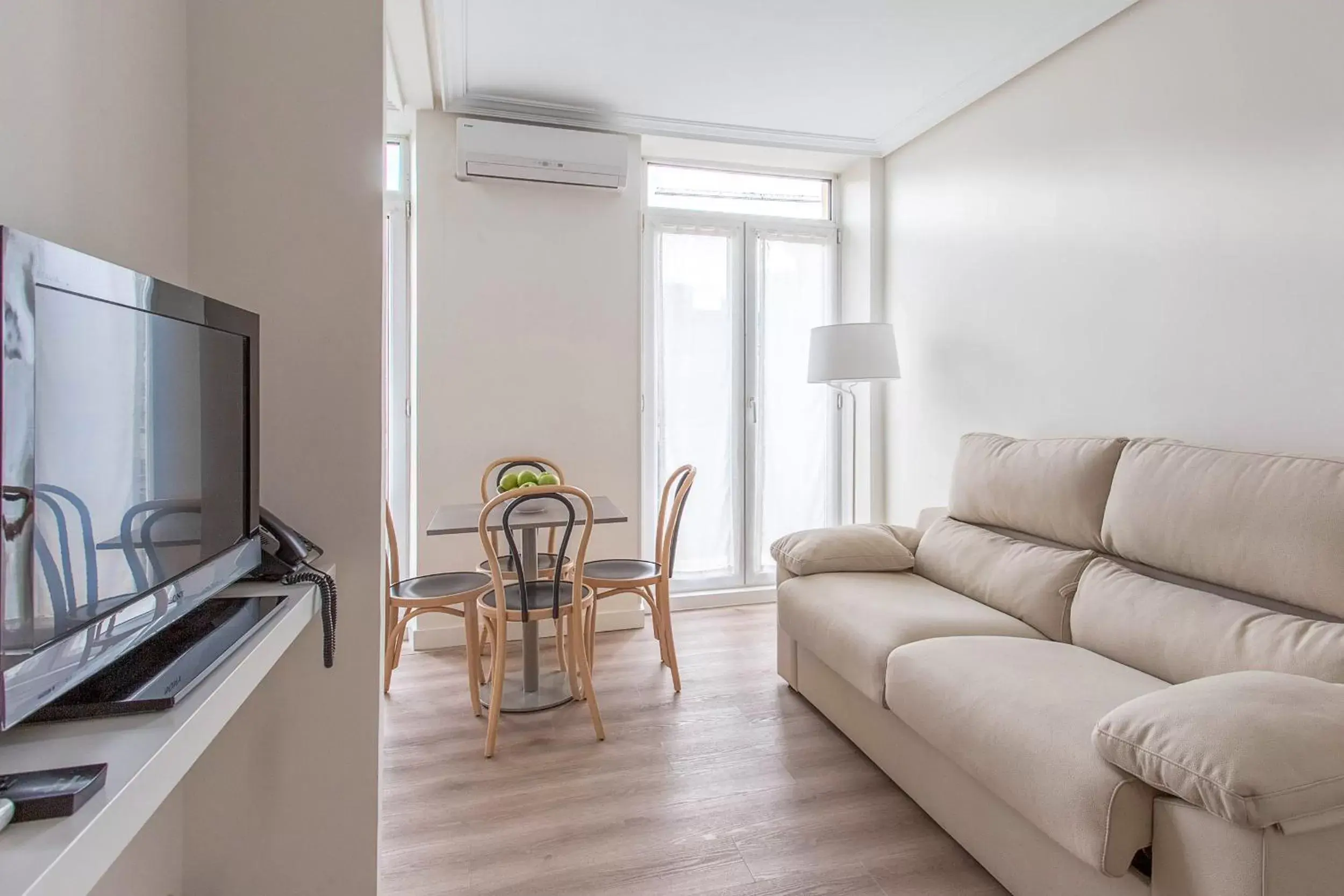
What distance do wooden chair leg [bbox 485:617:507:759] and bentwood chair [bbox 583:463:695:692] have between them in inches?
19.9

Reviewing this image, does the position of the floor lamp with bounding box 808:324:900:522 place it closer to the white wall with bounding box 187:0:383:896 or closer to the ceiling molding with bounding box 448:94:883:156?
the ceiling molding with bounding box 448:94:883:156

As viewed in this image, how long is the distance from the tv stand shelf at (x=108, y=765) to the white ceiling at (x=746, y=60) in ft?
8.82

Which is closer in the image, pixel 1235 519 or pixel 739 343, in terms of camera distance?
pixel 1235 519

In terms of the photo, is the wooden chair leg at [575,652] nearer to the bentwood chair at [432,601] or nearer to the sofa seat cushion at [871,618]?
the bentwood chair at [432,601]

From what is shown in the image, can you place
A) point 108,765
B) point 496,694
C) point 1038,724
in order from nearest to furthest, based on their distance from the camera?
point 108,765, point 1038,724, point 496,694

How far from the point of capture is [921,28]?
9.27ft

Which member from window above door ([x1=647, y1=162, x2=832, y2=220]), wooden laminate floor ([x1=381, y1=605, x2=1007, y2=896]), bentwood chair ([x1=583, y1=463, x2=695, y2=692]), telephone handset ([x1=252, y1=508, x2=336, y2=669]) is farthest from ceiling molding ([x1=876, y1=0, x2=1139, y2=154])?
telephone handset ([x1=252, y1=508, x2=336, y2=669])

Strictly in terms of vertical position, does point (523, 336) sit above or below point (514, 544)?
above

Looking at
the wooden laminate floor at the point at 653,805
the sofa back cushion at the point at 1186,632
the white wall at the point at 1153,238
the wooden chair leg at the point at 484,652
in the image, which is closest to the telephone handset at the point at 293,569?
the wooden laminate floor at the point at 653,805

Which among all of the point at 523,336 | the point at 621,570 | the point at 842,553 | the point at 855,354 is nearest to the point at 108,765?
the point at 621,570

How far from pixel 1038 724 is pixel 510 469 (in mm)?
2741

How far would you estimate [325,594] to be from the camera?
1.35m

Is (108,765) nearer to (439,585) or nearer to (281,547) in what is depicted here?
(281,547)

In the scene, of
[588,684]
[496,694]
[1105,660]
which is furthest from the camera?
[588,684]
